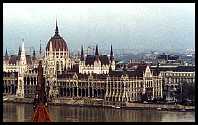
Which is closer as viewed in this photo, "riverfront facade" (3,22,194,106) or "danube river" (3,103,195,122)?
"danube river" (3,103,195,122)

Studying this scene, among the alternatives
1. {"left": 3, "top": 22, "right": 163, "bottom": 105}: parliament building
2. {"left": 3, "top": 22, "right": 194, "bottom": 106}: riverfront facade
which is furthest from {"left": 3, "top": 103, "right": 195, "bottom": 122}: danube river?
{"left": 3, "top": 22, "right": 163, "bottom": 105}: parliament building

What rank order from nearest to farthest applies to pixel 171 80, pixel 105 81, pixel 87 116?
pixel 87 116
pixel 171 80
pixel 105 81

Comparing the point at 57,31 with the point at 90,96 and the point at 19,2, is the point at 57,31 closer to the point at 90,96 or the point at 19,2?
the point at 19,2

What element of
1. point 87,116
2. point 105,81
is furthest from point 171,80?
point 87,116

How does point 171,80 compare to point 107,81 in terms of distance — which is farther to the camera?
point 107,81

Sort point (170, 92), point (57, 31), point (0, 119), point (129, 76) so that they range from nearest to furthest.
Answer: point (0, 119) → point (57, 31) → point (170, 92) → point (129, 76)

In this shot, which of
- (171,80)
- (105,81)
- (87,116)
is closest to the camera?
(87,116)

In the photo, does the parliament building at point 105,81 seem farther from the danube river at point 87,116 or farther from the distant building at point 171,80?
the danube river at point 87,116

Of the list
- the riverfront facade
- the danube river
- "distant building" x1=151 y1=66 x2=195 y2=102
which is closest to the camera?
the danube river

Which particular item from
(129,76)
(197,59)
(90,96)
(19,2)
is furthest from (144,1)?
(129,76)

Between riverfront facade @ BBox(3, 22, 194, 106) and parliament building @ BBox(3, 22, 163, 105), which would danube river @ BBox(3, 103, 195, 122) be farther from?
parliament building @ BBox(3, 22, 163, 105)

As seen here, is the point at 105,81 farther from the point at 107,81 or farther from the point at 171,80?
the point at 171,80
